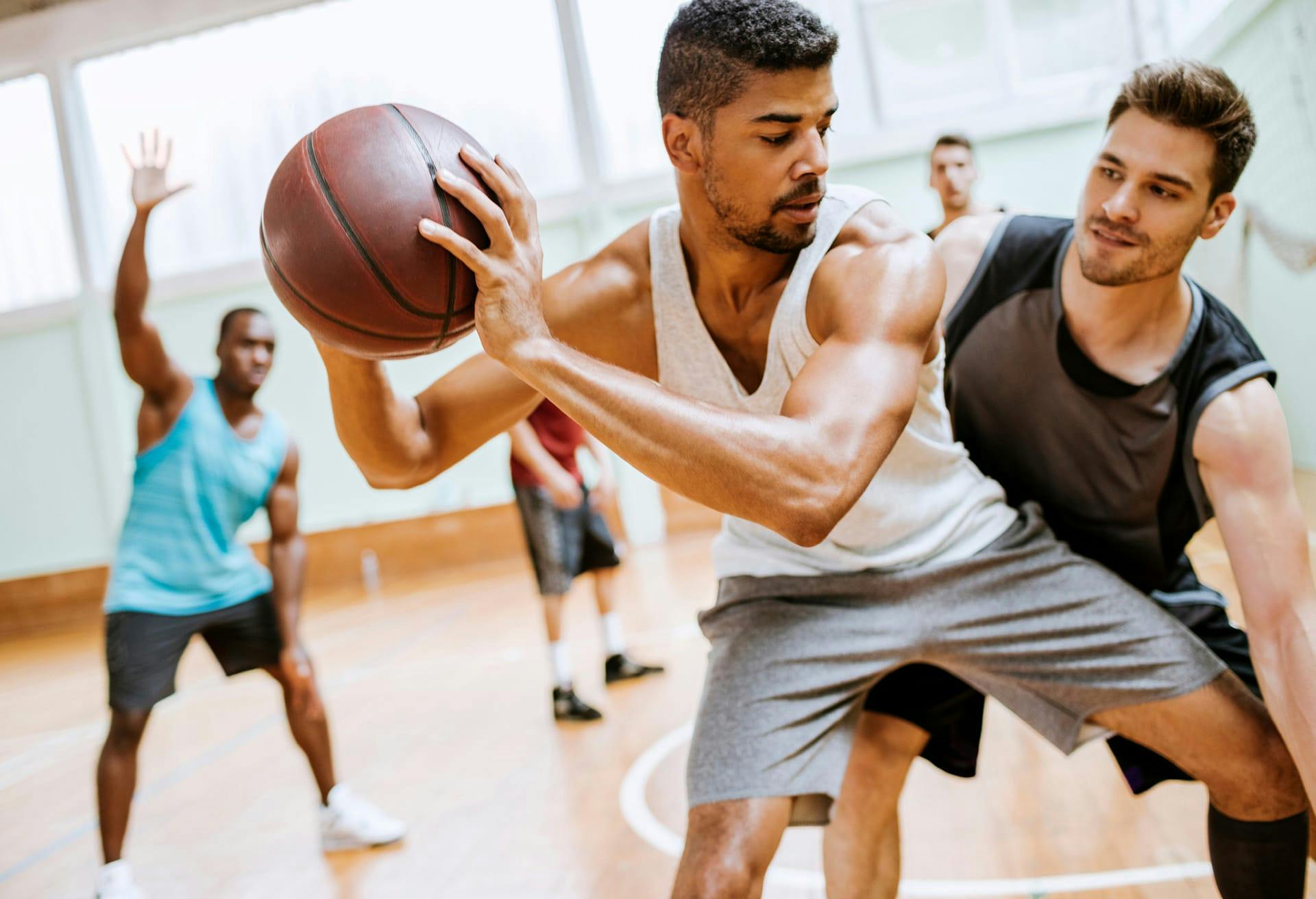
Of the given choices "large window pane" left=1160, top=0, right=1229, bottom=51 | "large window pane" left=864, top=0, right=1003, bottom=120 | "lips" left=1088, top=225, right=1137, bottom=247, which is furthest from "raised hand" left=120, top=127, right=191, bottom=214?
"large window pane" left=864, top=0, right=1003, bottom=120

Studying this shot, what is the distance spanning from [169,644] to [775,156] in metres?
2.46

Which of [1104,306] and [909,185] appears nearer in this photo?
[1104,306]

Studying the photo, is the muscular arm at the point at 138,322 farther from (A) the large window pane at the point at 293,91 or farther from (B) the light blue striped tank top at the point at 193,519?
(A) the large window pane at the point at 293,91

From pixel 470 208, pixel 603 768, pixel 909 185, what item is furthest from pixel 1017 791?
pixel 909 185

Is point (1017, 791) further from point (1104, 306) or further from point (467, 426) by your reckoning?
point (467, 426)

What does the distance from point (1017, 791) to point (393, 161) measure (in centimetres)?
252

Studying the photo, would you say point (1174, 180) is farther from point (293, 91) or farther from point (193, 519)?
point (293, 91)

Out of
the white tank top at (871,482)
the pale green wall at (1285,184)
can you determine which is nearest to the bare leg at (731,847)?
the white tank top at (871,482)

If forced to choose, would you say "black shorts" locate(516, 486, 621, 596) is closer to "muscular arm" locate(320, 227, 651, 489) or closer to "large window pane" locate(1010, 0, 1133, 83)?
"muscular arm" locate(320, 227, 651, 489)

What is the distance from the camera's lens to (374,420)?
5.95ft

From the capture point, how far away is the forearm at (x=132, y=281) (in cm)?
303

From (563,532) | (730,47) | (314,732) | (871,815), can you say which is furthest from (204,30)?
(871,815)

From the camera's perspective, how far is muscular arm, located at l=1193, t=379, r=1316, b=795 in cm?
175

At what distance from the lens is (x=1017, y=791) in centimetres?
308
